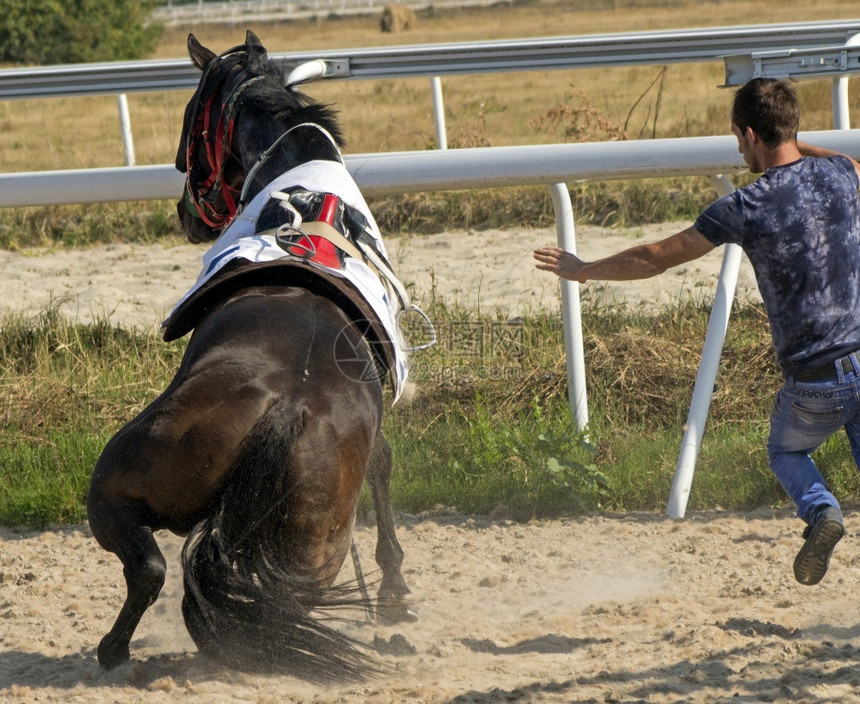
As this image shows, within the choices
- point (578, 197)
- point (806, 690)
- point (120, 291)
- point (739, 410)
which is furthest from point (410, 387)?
point (578, 197)

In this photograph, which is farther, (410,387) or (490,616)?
(410,387)

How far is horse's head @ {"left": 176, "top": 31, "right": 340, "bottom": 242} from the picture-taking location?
3771 mm

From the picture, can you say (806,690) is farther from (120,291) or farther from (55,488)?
(120,291)

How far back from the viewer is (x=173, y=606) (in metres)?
3.57

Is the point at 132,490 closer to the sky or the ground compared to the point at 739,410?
closer to the sky

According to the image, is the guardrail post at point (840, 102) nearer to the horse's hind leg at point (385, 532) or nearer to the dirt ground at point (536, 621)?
the dirt ground at point (536, 621)

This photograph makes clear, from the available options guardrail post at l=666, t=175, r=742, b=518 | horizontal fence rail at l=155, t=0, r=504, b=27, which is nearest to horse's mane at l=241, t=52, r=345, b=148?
guardrail post at l=666, t=175, r=742, b=518

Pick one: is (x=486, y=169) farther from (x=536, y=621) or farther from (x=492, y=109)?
(x=492, y=109)

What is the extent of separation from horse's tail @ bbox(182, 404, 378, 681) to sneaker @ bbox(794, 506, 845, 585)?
1287 millimetres

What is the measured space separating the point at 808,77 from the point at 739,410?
1496mm

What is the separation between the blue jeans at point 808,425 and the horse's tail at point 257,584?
55.2 inches

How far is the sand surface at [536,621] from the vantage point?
2.83 meters

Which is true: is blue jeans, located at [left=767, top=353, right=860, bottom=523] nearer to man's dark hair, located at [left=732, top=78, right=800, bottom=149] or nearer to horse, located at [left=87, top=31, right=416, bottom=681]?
man's dark hair, located at [left=732, top=78, right=800, bottom=149]

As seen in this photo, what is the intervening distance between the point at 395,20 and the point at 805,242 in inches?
1748
